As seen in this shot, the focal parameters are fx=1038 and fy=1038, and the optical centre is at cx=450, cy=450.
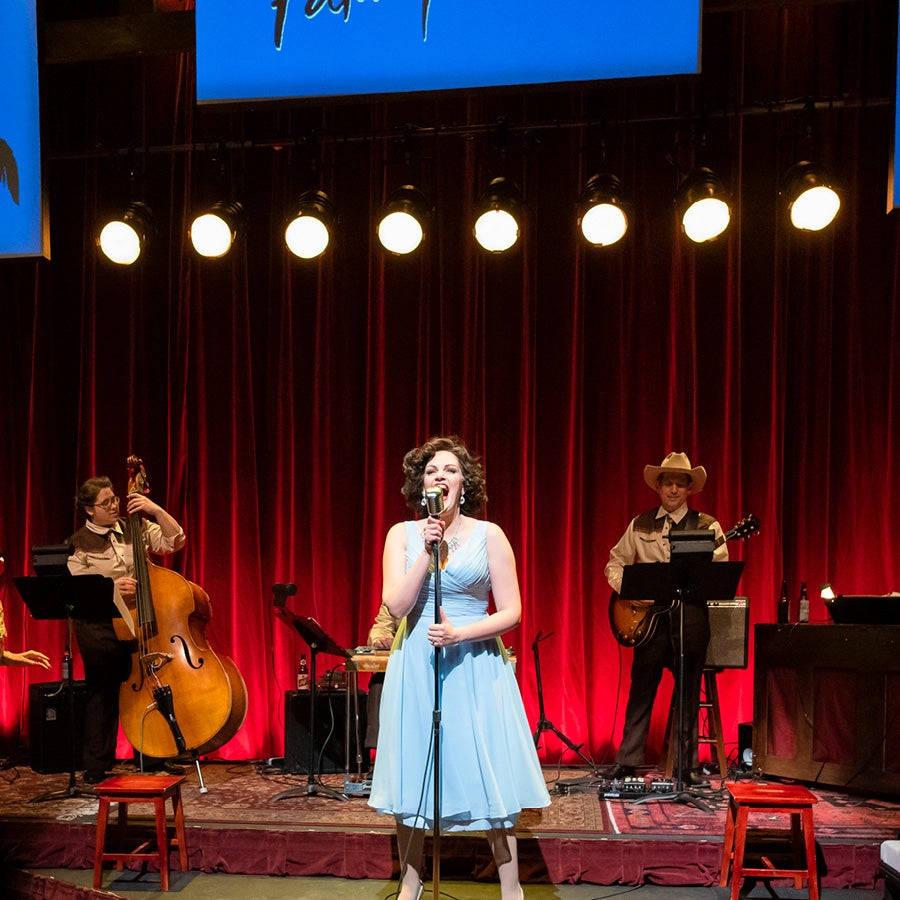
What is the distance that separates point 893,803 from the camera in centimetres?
525

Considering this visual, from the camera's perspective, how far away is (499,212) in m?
5.75

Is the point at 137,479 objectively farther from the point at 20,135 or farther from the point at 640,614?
the point at 640,614

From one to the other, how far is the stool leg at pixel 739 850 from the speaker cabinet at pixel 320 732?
2.51 meters

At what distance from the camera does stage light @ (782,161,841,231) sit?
5.44 m

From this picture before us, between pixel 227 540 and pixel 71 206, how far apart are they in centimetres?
269

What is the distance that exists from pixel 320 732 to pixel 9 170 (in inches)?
136

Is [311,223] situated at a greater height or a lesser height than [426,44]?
lesser

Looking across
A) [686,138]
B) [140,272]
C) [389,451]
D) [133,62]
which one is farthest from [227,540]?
[686,138]

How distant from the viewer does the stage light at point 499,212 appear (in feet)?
18.9

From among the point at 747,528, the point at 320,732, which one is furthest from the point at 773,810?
the point at 320,732

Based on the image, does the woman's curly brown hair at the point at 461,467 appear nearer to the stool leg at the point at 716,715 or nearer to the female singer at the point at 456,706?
the female singer at the point at 456,706

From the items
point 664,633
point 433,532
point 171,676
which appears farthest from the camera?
point 664,633

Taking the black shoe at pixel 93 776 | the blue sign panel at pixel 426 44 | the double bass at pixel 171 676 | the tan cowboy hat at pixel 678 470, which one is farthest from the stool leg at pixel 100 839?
the tan cowboy hat at pixel 678 470

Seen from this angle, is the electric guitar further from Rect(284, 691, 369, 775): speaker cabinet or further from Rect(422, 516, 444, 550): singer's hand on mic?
Rect(422, 516, 444, 550): singer's hand on mic
